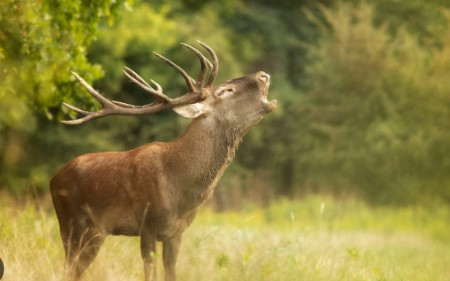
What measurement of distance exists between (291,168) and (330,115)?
15.1 feet

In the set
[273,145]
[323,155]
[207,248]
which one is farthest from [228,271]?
[273,145]

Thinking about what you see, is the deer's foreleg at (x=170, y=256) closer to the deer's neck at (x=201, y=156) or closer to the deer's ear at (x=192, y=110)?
the deer's neck at (x=201, y=156)

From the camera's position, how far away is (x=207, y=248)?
9.74 m

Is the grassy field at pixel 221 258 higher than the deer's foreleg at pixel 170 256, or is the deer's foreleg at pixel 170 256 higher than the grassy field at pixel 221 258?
the deer's foreleg at pixel 170 256

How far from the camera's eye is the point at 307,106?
29.9 meters

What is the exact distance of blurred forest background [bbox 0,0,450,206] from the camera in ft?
81.0

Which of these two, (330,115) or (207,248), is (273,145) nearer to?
(330,115)

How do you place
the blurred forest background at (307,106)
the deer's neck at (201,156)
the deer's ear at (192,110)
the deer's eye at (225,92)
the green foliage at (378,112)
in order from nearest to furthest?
the deer's neck at (201,156), the deer's ear at (192,110), the deer's eye at (225,92), the blurred forest background at (307,106), the green foliage at (378,112)

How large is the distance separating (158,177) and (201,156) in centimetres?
48

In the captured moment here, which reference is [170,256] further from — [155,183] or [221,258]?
[155,183]

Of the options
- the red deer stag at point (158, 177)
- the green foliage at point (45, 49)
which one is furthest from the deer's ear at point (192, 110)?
the green foliage at point (45, 49)

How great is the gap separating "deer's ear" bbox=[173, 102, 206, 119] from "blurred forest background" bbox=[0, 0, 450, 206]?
12.4m

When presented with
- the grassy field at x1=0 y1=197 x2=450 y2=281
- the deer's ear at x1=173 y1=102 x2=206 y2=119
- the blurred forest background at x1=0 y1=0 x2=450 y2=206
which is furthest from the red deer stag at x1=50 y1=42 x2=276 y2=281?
the blurred forest background at x1=0 y1=0 x2=450 y2=206

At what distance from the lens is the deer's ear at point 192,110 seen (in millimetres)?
8750
